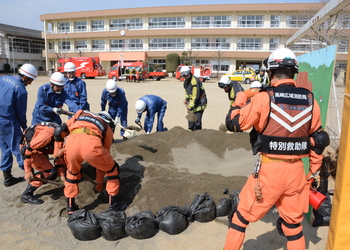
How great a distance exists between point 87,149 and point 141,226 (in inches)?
40.6

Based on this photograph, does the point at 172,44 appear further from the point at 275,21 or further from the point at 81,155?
the point at 81,155

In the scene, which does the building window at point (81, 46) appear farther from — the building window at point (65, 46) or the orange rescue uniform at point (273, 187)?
the orange rescue uniform at point (273, 187)

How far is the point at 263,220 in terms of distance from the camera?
347 centimetres

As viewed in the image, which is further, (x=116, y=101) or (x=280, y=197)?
(x=116, y=101)

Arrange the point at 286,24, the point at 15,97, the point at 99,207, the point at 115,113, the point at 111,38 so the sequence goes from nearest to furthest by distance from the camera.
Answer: the point at 99,207
the point at 15,97
the point at 115,113
the point at 286,24
the point at 111,38

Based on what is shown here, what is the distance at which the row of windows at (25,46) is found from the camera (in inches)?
1811

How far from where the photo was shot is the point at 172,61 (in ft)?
126

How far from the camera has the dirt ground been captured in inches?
120

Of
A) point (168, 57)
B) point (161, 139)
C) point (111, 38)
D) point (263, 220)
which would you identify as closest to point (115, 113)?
point (161, 139)

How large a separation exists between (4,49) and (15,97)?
48510 mm

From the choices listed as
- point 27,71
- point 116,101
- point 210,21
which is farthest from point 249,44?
point 27,71

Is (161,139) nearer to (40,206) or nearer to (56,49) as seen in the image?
(40,206)

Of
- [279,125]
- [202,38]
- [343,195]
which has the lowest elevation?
[343,195]

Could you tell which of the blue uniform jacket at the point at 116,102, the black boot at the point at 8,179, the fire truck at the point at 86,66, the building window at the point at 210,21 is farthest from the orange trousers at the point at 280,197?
the building window at the point at 210,21
